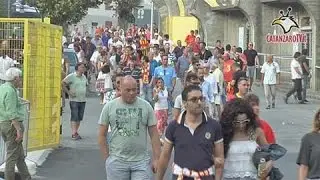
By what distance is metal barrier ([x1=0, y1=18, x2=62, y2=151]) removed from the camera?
1264cm

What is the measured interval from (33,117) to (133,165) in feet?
19.1

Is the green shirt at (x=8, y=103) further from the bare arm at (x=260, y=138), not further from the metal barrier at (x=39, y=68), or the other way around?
the bare arm at (x=260, y=138)

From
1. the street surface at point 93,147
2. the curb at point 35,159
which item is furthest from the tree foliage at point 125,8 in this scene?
the curb at point 35,159

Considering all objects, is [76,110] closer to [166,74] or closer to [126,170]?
[166,74]

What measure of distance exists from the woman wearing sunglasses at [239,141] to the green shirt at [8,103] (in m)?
3.89

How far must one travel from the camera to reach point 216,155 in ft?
21.9

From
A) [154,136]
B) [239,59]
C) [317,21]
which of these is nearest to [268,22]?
[317,21]

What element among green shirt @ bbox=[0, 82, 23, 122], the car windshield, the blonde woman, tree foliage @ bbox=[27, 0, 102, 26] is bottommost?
the blonde woman

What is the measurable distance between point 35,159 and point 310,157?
6787 mm

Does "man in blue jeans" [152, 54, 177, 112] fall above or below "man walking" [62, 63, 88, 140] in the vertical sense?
above

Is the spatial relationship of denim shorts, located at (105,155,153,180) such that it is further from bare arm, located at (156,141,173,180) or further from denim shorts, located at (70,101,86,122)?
denim shorts, located at (70,101,86,122)

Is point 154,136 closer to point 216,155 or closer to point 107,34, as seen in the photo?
point 216,155
